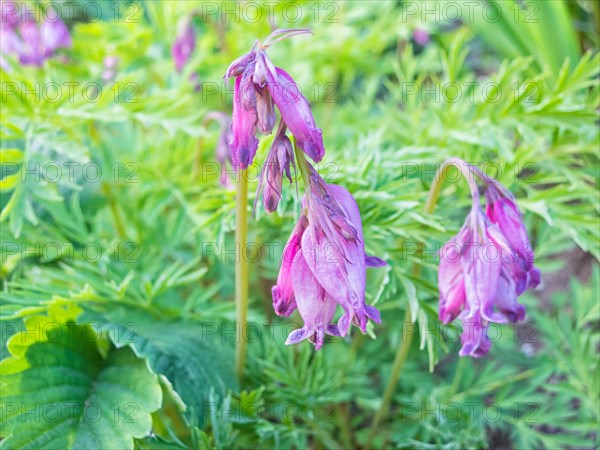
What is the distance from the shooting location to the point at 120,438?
4.33ft

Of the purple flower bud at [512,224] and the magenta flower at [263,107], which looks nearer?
the magenta flower at [263,107]

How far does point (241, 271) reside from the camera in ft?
4.44

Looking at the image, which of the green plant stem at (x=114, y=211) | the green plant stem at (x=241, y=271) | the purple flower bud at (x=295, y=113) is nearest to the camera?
the purple flower bud at (x=295, y=113)

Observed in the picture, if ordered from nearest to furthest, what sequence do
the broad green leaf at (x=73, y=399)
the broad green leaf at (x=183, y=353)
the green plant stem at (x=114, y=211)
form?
the broad green leaf at (x=73, y=399)
the broad green leaf at (x=183, y=353)
the green plant stem at (x=114, y=211)

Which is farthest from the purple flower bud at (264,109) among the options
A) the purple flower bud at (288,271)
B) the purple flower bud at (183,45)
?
the purple flower bud at (183,45)

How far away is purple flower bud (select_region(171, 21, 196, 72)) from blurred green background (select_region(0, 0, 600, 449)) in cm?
3

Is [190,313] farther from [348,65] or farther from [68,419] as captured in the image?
[348,65]

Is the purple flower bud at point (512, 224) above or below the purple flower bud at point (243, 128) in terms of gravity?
below

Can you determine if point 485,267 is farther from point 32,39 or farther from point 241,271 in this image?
point 32,39

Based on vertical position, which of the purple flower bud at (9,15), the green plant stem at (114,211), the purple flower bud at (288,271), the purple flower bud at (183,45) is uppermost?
the purple flower bud at (9,15)

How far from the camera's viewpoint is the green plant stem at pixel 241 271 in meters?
1.21

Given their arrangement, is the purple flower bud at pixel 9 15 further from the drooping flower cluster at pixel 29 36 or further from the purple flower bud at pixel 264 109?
the purple flower bud at pixel 264 109

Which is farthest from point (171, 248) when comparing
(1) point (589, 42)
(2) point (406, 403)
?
(1) point (589, 42)

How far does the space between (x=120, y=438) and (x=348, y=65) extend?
5.01 ft
